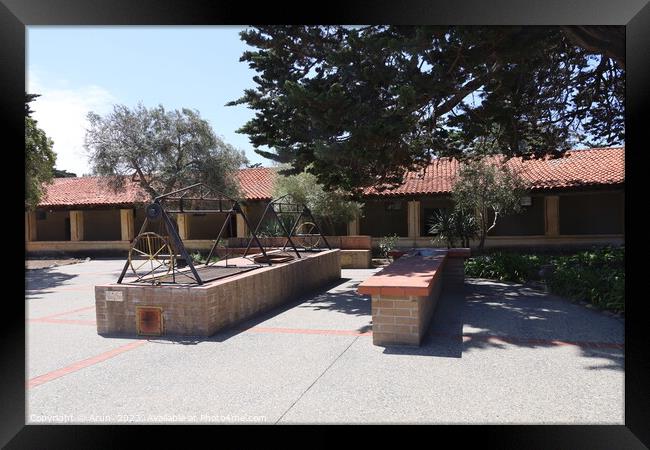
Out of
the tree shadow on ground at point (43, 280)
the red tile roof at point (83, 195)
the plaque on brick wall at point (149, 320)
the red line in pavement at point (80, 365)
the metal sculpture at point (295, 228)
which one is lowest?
the tree shadow on ground at point (43, 280)

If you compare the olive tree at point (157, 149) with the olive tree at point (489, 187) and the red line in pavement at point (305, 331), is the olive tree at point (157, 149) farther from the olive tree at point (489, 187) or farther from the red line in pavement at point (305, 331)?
the red line in pavement at point (305, 331)

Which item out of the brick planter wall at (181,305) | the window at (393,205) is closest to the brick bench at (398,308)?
the brick planter wall at (181,305)

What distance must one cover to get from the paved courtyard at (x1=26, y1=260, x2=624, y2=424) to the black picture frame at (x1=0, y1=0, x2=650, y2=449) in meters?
0.38

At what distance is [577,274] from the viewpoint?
9.16m

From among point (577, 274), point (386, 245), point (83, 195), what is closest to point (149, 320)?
point (577, 274)

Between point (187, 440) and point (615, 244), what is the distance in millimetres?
17971

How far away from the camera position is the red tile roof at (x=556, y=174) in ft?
56.0

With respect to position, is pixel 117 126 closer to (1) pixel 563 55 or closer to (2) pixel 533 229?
(1) pixel 563 55

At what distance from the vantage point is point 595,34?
7.12 metres

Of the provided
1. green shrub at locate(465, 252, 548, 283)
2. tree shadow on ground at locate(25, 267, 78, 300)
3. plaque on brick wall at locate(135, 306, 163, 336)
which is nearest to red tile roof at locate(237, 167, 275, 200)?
tree shadow on ground at locate(25, 267, 78, 300)

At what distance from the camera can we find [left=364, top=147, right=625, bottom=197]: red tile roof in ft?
56.0

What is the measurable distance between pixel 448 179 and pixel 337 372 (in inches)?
619

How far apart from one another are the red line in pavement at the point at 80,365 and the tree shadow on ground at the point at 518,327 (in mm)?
3195
